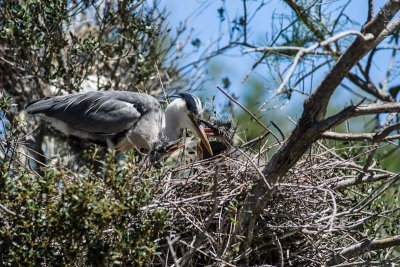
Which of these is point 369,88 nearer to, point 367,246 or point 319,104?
point 367,246

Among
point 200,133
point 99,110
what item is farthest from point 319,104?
point 99,110

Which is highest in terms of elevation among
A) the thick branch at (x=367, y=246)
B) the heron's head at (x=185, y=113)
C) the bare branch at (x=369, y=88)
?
the bare branch at (x=369, y=88)

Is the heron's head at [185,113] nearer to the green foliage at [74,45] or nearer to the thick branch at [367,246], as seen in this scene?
the green foliage at [74,45]

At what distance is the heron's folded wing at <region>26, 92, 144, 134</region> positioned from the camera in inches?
220

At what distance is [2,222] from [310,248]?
153cm

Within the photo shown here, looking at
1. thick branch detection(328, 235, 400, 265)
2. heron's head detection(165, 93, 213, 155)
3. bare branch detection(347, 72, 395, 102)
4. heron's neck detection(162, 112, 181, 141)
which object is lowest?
thick branch detection(328, 235, 400, 265)

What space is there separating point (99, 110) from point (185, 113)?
570 millimetres

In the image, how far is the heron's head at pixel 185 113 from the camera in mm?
5773

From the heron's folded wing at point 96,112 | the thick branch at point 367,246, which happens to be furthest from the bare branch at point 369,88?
the thick branch at point 367,246

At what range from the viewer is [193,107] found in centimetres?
583

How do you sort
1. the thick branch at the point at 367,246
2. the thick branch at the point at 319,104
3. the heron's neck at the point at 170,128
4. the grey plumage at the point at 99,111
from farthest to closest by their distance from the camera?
the heron's neck at the point at 170,128 → the grey plumage at the point at 99,111 → the thick branch at the point at 367,246 → the thick branch at the point at 319,104

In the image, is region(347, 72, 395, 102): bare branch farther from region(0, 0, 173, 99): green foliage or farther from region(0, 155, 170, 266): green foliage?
region(0, 155, 170, 266): green foliage

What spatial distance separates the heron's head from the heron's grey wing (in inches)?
9.0

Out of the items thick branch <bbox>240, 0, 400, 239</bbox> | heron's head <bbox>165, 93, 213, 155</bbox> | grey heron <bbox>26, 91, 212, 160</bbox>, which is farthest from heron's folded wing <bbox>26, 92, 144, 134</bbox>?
thick branch <bbox>240, 0, 400, 239</bbox>
